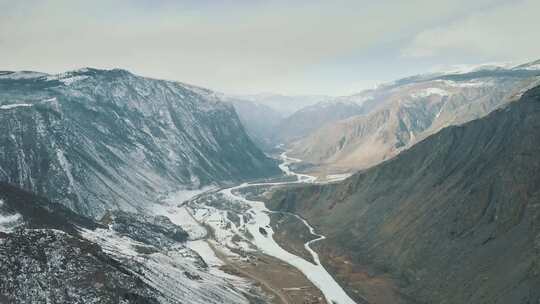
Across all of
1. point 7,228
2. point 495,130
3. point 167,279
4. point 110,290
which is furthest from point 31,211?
point 495,130

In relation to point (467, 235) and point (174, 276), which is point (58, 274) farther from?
point (467, 235)

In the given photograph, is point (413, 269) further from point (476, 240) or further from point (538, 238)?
point (538, 238)

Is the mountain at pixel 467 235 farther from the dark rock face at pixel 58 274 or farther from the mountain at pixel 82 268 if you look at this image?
the dark rock face at pixel 58 274

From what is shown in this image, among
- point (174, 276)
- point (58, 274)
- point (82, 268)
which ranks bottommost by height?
point (174, 276)

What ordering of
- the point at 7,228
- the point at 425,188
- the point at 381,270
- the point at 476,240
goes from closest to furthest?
the point at 7,228 → the point at 476,240 → the point at 381,270 → the point at 425,188

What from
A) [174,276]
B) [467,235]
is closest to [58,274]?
[174,276]

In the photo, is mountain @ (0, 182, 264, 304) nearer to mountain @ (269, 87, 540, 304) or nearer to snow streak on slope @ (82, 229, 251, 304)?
snow streak on slope @ (82, 229, 251, 304)
